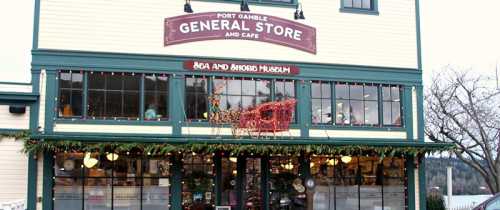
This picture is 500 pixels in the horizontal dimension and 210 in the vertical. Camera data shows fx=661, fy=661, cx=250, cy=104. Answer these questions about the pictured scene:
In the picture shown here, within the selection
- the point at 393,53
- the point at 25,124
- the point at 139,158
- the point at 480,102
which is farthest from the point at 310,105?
the point at 480,102

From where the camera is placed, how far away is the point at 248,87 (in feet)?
63.2

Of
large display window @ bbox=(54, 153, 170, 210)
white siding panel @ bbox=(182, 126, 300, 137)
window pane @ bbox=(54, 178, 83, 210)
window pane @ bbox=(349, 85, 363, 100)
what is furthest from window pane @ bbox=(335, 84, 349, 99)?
window pane @ bbox=(54, 178, 83, 210)

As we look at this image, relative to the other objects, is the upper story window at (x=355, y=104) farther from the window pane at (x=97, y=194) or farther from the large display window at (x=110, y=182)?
the window pane at (x=97, y=194)

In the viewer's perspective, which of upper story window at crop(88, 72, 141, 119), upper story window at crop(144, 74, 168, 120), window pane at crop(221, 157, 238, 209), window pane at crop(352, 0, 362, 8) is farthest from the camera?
window pane at crop(352, 0, 362, 8)

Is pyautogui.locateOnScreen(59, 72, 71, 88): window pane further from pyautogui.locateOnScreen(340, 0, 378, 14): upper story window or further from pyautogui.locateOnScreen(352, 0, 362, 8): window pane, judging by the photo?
pyautogui.locateOnScreen(352, 0, 362, 8): window pane

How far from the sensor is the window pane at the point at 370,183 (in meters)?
19.8

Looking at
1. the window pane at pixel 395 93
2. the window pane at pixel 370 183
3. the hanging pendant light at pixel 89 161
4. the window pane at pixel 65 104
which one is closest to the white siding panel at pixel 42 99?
the window pane at pixel 65 104

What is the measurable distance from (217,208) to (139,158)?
2.56 meters

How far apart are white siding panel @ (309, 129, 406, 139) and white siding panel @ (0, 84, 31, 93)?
800 cm

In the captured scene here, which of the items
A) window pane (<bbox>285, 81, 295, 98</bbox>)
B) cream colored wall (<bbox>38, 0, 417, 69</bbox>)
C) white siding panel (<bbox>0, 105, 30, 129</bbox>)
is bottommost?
white siding panel (<bbox>0, 105, 30, 129</bbox>)

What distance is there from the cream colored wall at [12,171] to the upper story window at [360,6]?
33.8 ft

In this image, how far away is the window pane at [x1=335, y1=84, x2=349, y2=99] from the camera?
20019 millimetres

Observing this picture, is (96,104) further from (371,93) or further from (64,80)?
(371,93)

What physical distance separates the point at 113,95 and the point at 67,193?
2890 mm
